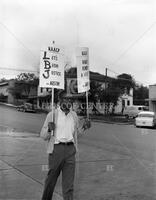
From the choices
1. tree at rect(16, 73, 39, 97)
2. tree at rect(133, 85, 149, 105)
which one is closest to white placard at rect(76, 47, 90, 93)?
tree at rect(16, 73, 39, 97)

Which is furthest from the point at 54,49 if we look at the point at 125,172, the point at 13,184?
the point at 125,172

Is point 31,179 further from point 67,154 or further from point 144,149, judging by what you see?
point 144,149

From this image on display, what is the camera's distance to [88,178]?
21.1 ft

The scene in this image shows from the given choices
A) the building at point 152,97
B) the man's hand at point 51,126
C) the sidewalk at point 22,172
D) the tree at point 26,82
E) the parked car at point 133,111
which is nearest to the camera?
the man's hand at point 51,126

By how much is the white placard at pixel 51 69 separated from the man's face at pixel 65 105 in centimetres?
41

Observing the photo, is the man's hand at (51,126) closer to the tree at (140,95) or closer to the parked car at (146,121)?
the parked car at (146,121)

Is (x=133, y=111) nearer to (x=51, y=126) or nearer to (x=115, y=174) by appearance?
(x=115, y=174)

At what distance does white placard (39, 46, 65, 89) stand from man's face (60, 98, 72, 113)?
0.41 meters

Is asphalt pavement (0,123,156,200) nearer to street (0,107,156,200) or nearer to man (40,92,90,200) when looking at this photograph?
street (0,107,156,200)

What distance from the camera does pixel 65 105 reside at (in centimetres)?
441

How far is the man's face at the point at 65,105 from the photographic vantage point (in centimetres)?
441

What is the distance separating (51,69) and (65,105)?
28.0 inches

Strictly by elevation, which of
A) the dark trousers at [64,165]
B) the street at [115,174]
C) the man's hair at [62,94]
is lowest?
the street at [115,174]

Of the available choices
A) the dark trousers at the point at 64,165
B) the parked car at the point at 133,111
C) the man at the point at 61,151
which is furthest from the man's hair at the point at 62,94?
the parked car at the point at 133,111
